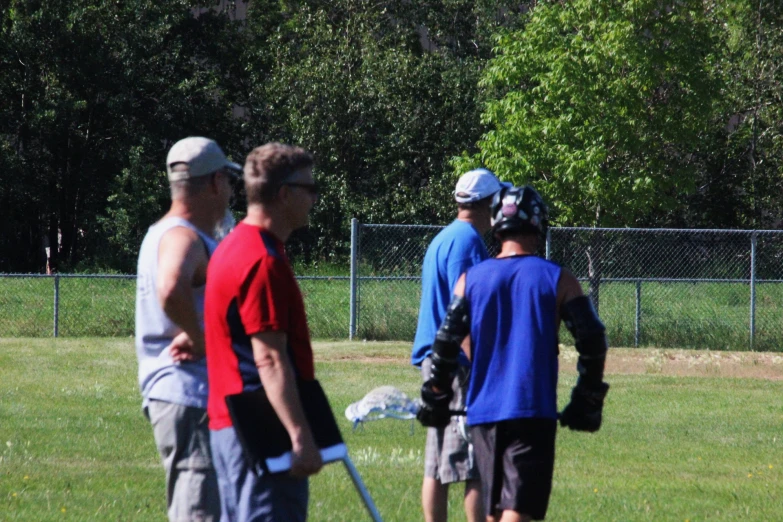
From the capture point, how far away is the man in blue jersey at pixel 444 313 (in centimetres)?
522

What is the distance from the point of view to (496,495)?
4.16 m

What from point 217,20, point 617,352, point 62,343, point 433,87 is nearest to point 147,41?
point 217,20

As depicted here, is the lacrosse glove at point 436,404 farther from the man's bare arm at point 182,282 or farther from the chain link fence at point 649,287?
the chain link fence at point 649,287

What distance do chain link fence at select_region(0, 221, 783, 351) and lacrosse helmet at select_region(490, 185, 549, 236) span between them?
13.4 metres

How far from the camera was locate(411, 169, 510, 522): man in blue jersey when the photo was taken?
17.1 feet

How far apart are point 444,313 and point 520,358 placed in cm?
133

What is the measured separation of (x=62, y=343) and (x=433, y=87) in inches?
708

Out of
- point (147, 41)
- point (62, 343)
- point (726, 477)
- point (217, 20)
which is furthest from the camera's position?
point (217, 20)

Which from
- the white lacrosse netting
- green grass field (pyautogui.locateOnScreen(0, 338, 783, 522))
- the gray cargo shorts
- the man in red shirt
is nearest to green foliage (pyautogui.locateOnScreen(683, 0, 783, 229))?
green grass field (pyautogui.locateOnScreen(0, 338, 783, 522))

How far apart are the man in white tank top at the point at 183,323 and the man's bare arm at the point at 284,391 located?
0.69m

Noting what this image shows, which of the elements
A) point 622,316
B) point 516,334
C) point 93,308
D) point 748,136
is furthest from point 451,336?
point 748,136

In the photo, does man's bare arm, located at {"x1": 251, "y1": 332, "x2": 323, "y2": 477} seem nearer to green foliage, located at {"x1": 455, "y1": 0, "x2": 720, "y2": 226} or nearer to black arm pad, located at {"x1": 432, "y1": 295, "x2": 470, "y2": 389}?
black arm pad, located at {"x1": 432, "y1": 295, "x2": 470, "y2": 389}

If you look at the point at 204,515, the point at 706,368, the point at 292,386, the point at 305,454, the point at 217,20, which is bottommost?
the point at 706,368

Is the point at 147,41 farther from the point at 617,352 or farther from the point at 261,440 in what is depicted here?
the point at 261,440
